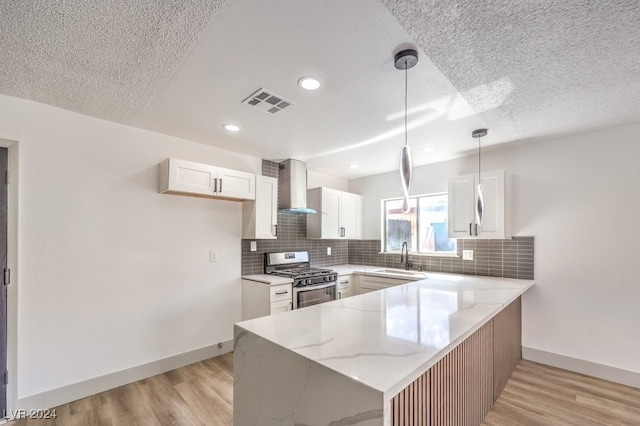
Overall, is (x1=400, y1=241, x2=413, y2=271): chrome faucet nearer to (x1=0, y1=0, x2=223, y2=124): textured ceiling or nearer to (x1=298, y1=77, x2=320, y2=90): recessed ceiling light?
(x1=298, y1=77, x2=320, y2=90): recessed ceiling light

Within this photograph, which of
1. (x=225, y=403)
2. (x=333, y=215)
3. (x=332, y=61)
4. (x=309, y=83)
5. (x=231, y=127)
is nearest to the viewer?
(x=332, y=61)

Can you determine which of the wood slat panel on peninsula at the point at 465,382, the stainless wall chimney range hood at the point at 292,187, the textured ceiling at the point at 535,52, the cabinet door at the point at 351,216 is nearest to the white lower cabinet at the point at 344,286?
the cabinet door at the point at 351,216

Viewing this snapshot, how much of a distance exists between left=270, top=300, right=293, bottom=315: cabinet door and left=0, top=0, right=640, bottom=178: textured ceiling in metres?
1.89

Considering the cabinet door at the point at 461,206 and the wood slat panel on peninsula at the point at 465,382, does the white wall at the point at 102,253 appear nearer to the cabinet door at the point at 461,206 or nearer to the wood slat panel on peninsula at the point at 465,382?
the wood slat panel on peninsula at the point at 465,382

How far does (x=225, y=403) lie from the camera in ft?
7.48

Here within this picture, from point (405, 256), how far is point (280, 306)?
6.91 ft

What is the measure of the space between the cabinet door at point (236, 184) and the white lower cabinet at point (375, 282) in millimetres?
1932

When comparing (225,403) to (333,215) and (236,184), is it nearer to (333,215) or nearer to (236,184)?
(236,184)

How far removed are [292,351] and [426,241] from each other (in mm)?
3417

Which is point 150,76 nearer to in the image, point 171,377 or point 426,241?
point 171,377

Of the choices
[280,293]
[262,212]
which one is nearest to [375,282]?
[280,293]

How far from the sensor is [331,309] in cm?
183

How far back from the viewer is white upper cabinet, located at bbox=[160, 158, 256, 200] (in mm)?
2711

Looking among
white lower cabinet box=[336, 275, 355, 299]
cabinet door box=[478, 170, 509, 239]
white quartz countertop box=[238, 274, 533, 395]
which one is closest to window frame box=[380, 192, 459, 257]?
cabinet door box=[478, 170, 509, 239]
